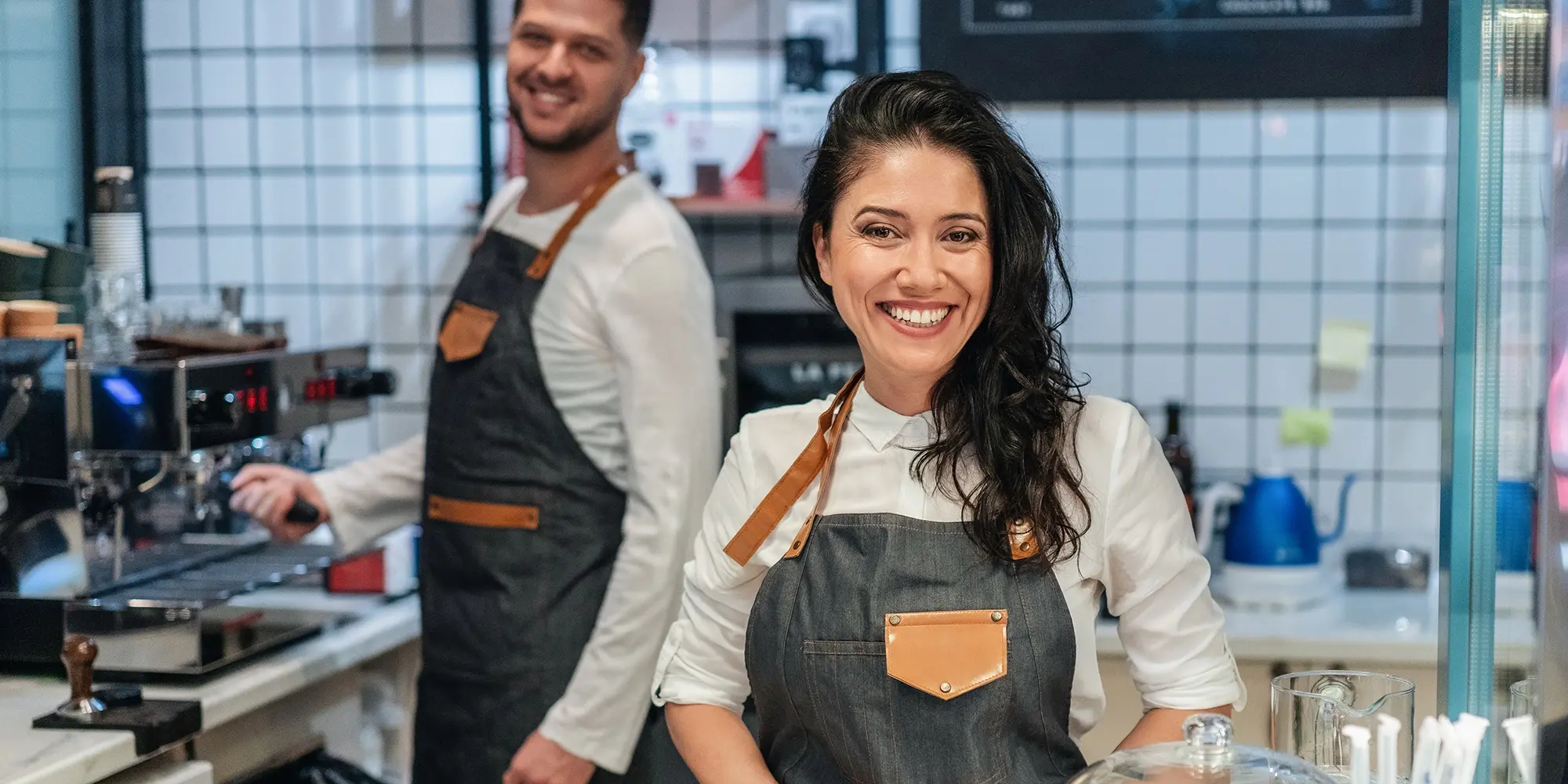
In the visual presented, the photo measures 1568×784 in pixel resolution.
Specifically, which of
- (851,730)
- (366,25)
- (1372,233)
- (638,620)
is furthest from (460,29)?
(851,730)

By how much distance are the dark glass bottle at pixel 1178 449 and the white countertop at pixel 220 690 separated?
4.68 ft

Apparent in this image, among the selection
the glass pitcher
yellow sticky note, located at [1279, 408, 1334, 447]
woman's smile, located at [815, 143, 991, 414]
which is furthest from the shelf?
the glass pitcher

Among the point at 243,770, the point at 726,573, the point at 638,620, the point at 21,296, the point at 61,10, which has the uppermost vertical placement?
the point at 61,10

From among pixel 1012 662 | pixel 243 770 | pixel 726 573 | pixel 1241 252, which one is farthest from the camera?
pixel 1241 252

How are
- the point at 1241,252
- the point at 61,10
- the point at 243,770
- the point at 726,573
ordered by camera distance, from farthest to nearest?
1. the point at 1241,252
2. the point at 61,10
3. the point at 243,770
4. the point at 726,573

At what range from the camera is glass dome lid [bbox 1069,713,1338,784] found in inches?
41.8

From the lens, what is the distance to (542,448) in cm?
210

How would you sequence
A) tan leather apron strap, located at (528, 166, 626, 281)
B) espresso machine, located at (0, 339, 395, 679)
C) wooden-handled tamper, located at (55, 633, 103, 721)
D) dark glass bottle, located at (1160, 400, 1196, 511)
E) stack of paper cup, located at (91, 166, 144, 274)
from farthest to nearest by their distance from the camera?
dark glass bottle, located at (1160, 400, 1196, 511), stack of paper cup, located at (91, 166, 144, 274), tan leather apron strap, located at (528, 166, 626, 281), espresso machine, located at (0, 339, 395, 679), wooden-handled tamper, located at (55, 633, 103, 721)

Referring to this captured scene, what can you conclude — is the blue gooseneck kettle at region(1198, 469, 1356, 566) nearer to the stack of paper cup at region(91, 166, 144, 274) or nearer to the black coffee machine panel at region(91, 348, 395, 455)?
the black coffee machine panel at region(91, 348, 395, 455)

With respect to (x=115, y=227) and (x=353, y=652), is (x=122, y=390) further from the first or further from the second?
(x=353, y=652)

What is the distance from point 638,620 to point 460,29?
1.68 metres

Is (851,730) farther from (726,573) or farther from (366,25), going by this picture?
(366,25)

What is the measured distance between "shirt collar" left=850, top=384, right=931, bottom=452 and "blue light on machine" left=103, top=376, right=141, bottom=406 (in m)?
0.98

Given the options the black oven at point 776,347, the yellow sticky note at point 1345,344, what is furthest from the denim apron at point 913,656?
the yellow sticky note at point 1345,344
